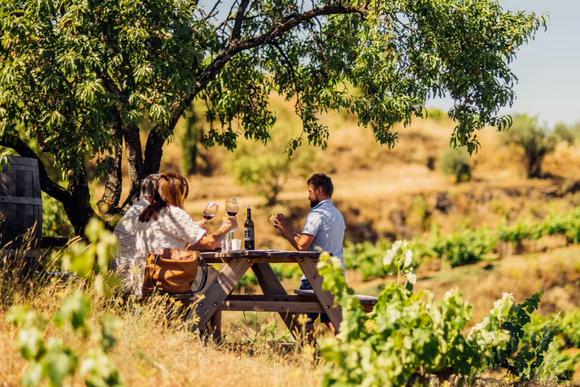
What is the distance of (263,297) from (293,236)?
0.67 metres

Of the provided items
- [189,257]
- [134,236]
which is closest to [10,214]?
[134,236]

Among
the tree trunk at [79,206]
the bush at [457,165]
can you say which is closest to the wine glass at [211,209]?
the tree trunk at [79,206]

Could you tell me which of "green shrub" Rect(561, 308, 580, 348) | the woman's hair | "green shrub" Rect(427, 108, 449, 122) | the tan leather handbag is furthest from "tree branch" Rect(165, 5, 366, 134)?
A: "green shrub" Rect(427, 108, 449, 122)

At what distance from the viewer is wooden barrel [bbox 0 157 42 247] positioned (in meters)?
8.21

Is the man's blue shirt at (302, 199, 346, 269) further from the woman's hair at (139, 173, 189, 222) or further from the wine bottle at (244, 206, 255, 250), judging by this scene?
the woman's hair at (139, 173, 189, 222)

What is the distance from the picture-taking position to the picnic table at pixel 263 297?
296 inches

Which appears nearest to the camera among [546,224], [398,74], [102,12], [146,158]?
[102,12]

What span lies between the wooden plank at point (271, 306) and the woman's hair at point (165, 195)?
3.16 ft

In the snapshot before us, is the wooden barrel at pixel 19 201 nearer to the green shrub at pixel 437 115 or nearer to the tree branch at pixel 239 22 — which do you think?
the tree branch at pixel 239 22

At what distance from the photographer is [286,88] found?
39.2ft

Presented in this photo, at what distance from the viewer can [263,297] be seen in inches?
327

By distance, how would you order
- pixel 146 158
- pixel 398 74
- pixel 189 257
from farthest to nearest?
pixel 146 158, pixel 398 74, pixel 189 257

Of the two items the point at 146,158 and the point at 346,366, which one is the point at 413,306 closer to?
the point at 346,366

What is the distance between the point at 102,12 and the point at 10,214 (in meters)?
2.24
